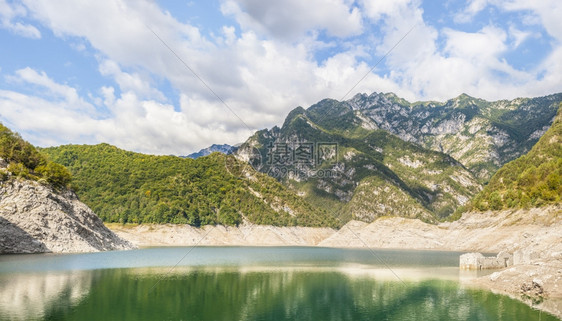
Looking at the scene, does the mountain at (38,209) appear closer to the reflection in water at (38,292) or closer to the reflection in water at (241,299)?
the reflection in water at (241,299)

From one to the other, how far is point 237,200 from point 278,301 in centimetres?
15709

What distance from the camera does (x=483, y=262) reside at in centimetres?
6231

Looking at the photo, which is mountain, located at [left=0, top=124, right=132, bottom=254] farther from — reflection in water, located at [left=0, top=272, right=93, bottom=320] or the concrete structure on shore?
the concrete structure on shore

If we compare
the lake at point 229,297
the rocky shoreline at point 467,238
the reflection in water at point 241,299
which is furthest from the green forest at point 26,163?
the rocky shoreline at point 467,238

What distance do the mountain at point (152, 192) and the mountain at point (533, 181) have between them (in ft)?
333

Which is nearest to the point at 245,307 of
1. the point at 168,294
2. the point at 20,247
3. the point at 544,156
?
the point at 168,294

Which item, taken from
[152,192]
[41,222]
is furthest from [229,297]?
[152,192]

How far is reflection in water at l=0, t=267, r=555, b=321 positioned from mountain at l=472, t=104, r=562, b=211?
318 feet

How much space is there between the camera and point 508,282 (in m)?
43.4

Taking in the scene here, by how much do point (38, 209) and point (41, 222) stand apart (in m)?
3.04

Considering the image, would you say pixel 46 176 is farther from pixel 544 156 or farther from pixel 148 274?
pixel 544 156

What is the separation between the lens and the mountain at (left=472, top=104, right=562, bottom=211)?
118000mm

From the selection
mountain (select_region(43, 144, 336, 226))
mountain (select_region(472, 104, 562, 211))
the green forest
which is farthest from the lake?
mountain (select_region(43, 144, 336, 226))

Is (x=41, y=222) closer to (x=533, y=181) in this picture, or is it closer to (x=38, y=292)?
(x=38, y=292)
